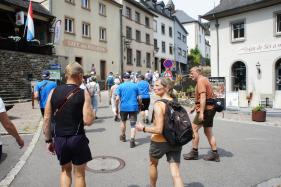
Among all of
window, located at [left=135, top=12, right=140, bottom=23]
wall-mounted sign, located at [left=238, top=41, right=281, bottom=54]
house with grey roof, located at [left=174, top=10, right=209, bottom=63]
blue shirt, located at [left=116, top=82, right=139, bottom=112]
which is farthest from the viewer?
house with grey roof, located at [left=174, top=10, right=209, bottom=63]

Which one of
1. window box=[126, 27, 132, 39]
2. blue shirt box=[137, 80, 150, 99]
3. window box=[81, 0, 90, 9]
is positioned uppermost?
window box=[81, 0, 90, 9]

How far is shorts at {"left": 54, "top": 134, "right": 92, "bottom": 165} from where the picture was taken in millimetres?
3660

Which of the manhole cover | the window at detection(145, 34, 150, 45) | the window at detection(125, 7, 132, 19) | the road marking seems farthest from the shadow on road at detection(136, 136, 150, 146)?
the window at detection(145, 34, 150, 45)

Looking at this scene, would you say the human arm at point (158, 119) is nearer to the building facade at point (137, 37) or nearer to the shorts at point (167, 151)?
the shorts at point (167, 151)

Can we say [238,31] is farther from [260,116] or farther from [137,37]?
[137,37]

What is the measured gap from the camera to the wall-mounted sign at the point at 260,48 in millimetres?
20812

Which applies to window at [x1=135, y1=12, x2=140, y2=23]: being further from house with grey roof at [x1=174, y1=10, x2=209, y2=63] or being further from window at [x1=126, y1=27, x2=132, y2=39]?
house with grey roof at [x1=174, y1=10, x2=209, y2=63]

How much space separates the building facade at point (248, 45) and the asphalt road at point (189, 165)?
1228 cm

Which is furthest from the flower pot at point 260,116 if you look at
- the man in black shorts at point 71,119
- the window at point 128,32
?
the window at point 128,32

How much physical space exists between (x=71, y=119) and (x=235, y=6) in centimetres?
2196

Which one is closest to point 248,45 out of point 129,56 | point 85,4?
point 85,4

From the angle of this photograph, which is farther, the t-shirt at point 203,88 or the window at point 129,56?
the window at point 129,56

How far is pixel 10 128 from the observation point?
3705 millimetres

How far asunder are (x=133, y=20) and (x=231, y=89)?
61.1 feet
